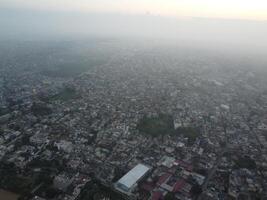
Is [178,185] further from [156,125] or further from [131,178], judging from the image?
[156,125]

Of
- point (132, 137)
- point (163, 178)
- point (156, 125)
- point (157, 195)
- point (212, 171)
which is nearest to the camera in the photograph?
point (157, 195)

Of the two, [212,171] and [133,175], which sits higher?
[133,175]

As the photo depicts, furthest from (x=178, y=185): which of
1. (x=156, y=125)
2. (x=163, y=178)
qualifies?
(x=156, y=125)

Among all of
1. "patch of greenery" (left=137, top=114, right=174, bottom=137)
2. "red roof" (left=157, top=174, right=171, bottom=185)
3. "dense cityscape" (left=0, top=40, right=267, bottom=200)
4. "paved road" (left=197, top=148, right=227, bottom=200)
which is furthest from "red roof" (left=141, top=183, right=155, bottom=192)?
"patch of greenery" (left=137, top=114, right=174, bottom=137)

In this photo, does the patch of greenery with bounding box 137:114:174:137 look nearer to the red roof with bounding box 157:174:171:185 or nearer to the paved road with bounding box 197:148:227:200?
the paved road with bounding box 197:148:227:200

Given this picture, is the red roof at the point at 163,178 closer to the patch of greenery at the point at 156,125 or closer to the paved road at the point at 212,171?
the paved road at the point at 212,171

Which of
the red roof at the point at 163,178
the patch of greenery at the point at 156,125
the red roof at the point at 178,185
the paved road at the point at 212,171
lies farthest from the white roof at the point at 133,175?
the patch of greenery at the point at 156,125

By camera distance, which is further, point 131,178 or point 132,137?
point 132,137

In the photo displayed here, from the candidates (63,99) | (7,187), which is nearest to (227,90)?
(63,99)
